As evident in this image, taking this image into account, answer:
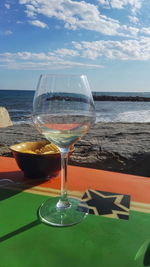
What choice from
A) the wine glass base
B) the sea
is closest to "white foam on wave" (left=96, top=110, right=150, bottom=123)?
the sea

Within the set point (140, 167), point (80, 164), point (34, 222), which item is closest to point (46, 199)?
point (34, 222)

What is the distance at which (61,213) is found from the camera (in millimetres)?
731

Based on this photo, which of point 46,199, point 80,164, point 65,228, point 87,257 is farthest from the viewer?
point 80,164

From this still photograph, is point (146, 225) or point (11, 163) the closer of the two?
point (146, 225)

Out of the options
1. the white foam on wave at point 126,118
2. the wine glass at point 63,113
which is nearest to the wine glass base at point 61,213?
the wine glass at point 63,113

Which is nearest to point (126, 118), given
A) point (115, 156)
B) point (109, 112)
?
point (109, 112)

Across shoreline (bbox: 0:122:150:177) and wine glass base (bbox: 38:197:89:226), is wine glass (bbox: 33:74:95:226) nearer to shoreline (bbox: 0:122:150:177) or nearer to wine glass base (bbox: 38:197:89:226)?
wine glass base (bbox: 38:197:89:226)

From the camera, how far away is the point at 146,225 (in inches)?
25.7

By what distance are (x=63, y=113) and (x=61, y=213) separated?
303mm

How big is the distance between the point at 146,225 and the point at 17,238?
0.34m

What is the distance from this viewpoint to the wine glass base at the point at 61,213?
2.20 feet

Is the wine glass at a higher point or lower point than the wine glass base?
higher

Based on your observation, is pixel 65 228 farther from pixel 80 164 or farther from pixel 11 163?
pixel 80 164

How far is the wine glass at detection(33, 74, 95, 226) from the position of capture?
0.67 metres
